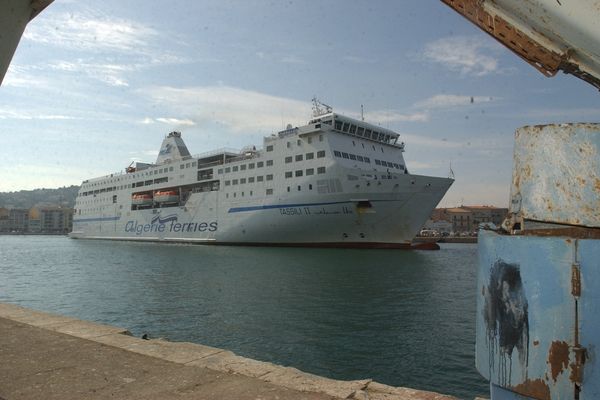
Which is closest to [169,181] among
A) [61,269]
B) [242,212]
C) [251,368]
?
[242,212]

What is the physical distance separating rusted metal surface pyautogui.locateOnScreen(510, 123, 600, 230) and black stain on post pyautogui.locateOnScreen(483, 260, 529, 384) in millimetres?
307

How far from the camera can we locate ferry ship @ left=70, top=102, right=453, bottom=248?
30.9 meters

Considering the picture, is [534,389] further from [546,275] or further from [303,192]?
[303,192]

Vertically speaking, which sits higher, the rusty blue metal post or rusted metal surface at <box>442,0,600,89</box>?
rusted metal surface at <box>442,0,600,89</box>

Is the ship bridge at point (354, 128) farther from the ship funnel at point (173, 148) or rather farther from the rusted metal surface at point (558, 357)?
the rusted metal surface at point (558, 357)

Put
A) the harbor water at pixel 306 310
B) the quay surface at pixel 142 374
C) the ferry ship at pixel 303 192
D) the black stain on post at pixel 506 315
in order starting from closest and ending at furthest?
1. the black stain on post at pixel 506 315
2. the quay surface at pixel 142 374
3. the harbor water at pixel 306 310
4. the ferry ship at pixel 303 192

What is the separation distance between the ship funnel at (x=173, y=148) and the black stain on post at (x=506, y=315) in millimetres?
53247

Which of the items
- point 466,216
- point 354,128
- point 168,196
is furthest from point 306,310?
point 466,216

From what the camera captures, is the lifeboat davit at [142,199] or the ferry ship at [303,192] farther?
the lifeboat davit at [142,199]

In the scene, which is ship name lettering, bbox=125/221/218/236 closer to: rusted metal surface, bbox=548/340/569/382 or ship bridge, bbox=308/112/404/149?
ship bridge, bbox=308/112/404/149

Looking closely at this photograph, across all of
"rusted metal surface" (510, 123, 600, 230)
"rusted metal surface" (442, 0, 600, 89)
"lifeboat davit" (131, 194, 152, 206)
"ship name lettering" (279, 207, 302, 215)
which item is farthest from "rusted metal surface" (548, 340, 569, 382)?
"lifeboat davit" (131, 194, 152, 206)

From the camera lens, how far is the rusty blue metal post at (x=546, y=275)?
1792 mm

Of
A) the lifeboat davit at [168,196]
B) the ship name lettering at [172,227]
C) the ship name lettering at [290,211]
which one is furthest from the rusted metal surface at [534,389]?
the lifeboat davit at [168,196]

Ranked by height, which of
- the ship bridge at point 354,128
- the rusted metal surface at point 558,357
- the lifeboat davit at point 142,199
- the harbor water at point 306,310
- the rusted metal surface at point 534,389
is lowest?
the harbor water at point 306,310
